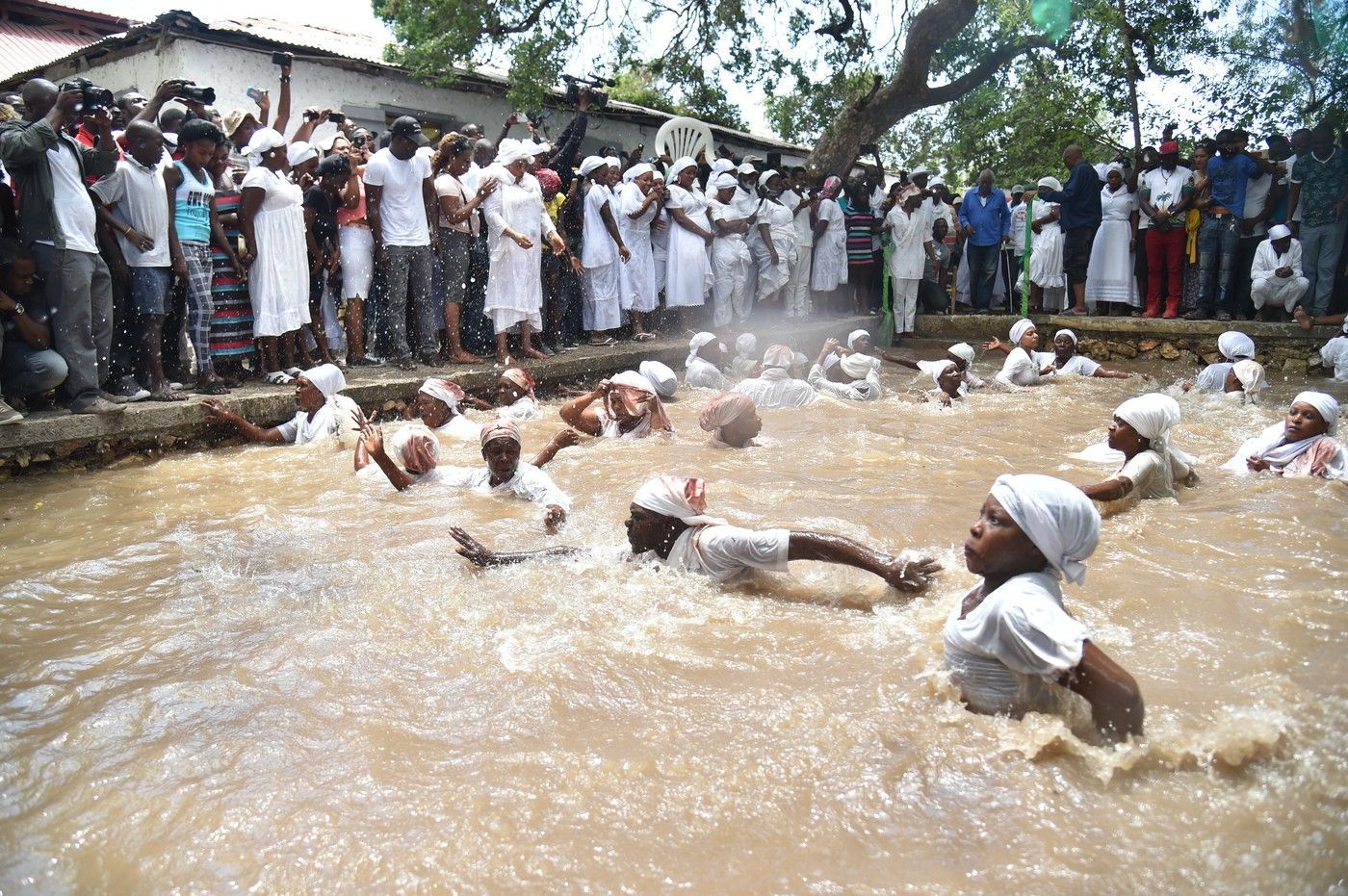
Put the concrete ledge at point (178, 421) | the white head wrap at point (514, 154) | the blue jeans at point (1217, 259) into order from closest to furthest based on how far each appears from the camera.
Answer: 1. the concrete ledge at point (178, 421)
2. the white head wrap at point (514, 154)
3. the blue jeans at point (1217, 259)

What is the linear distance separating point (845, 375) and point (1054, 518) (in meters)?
7.74

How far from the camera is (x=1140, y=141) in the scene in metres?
15.1

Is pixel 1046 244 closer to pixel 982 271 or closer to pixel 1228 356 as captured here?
pixel 982 271

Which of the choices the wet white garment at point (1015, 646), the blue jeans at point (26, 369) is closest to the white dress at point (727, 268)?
the blue jeans at point (26, 369)

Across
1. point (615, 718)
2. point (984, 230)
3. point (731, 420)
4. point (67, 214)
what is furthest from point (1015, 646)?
point (984, 230)

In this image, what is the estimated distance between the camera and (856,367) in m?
10.5

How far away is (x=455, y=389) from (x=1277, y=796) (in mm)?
6156

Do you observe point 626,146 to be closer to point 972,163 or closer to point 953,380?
point 972,163

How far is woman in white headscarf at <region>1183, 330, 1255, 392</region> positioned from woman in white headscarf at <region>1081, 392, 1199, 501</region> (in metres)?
4.76

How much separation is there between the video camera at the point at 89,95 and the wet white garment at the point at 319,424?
7.96 ft

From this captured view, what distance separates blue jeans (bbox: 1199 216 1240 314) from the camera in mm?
12031

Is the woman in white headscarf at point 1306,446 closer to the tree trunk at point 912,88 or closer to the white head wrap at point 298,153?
the white head wrap at point 298,153

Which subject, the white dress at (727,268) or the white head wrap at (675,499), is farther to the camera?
the white dress at (727,268)

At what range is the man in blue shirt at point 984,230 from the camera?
14.3 m
